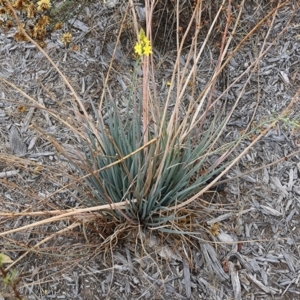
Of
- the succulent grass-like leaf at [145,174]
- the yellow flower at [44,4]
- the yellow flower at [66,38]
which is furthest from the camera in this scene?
the yellow flower at [66,38]

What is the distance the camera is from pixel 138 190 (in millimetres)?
1750

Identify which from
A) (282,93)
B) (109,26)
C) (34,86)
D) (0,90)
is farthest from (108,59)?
(282,93)

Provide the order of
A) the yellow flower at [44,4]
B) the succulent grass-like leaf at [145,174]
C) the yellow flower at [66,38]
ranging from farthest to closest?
the yellow flower at [66,38], the yellow flower at [44,4], the succulent grass-like leaf at [145,174]

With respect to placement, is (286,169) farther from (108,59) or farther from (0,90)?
(0,90)

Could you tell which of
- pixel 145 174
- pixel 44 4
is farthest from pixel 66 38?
pixel 145 174

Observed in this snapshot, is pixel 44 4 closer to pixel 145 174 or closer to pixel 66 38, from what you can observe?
pixel 66 38

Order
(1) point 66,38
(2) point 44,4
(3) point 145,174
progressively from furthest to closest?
1. (1) point 66,38
2. (2) point 44,4
3. (3) point 145,174

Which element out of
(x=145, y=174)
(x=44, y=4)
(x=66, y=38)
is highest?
(x=44, y=4)

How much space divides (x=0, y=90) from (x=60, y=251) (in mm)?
1021

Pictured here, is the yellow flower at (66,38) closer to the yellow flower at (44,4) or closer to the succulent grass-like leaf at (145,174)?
the yellow flower at (44,4)

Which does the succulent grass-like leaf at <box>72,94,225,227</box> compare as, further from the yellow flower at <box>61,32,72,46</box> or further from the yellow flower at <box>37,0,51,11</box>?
the yellow flower at <box>61,32,72,46</box>

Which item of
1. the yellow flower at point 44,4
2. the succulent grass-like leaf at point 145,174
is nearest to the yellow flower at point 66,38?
the yellow flower at point 44,4

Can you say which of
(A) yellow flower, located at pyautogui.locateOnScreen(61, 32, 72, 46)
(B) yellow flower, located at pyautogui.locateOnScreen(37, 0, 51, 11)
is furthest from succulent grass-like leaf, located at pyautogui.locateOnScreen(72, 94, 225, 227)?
(A) yellow flower, located at pyautogui.locateOnScreen(61, 32, 72, 46)

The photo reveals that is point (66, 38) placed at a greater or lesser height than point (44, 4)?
lesser
